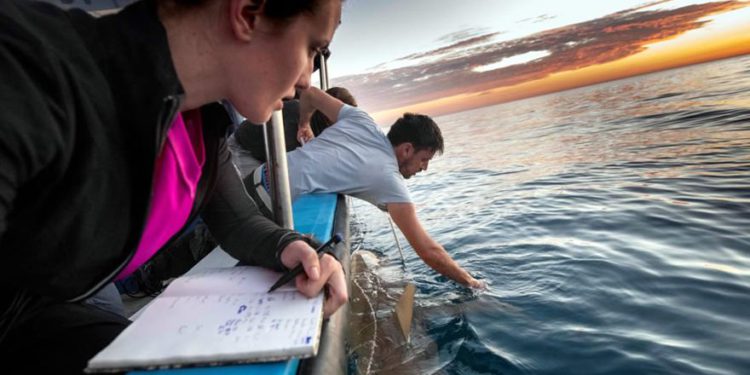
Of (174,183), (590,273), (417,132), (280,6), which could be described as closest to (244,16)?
(280,6)

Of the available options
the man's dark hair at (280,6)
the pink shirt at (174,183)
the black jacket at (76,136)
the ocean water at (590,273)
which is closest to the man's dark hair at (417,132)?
the ocean water at (590,273)

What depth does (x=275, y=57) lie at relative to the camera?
0.87 metres

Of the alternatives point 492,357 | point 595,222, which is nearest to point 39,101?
point 492,357

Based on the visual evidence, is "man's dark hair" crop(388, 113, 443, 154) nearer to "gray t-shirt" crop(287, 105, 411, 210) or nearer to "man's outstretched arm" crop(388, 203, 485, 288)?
"gray t-shirt" crop(287, 105, 411, 210)

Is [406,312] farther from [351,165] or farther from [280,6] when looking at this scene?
[280,6]

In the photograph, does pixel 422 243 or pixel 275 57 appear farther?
pixel 422 243

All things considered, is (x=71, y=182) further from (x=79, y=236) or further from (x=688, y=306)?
(x=688, y=306)

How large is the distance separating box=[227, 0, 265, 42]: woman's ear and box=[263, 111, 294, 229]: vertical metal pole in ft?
3.43

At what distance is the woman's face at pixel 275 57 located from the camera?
837 mm

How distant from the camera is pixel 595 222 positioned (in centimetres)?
430

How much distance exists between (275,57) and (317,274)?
0.62m

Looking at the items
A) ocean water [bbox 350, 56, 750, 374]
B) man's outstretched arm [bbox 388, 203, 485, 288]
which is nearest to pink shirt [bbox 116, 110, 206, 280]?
ocean water [bbox 350, 56, 750, 374]

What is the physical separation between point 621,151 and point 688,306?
6.49 m

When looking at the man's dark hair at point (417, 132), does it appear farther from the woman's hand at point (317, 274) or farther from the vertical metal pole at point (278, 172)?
the woman's hand at point (317, 274)
